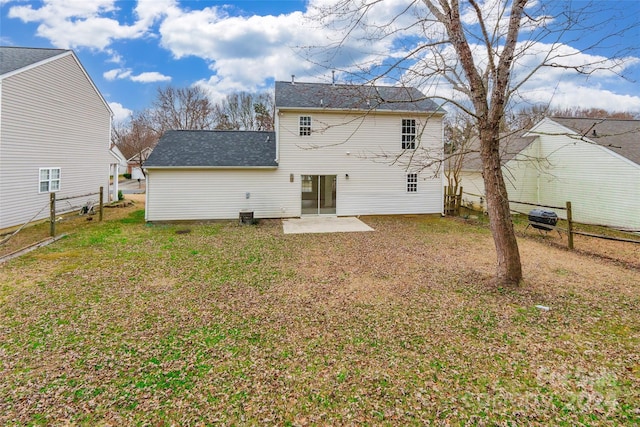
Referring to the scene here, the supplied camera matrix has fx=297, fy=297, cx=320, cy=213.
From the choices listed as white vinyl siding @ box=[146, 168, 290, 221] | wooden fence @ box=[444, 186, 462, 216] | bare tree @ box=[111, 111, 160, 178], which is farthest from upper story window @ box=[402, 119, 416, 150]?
bare tree @ box=[111, 111, 160, 178]

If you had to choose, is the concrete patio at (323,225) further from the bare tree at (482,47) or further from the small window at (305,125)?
the bare tree at (482,47)

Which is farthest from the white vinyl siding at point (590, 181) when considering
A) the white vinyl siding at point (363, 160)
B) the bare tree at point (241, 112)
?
the bare tree at point (241, 112)

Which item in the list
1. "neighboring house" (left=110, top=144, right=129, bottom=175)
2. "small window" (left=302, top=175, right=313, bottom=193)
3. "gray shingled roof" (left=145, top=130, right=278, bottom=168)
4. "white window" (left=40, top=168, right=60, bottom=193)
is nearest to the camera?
"white window" (left=40, top=168, right=60, bottom=193)

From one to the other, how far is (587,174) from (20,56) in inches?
915

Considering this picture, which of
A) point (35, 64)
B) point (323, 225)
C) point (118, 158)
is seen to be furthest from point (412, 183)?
point (118, 158)

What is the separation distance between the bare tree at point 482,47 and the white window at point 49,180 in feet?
41.0

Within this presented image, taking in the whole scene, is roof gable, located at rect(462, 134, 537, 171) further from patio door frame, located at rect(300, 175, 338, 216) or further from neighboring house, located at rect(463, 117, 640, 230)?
patio door frame, located at rect(300, 175, 338, 216)

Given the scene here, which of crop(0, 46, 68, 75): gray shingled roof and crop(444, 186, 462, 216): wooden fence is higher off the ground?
crop(0, 46, 68, 75): gray shingled roof

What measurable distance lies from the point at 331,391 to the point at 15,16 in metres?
18.5

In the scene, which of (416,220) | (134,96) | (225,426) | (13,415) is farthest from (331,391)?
(134,96)

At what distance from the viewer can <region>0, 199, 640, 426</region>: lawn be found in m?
2.78

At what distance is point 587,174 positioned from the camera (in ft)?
42.3

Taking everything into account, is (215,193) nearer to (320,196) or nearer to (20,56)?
(320,196)

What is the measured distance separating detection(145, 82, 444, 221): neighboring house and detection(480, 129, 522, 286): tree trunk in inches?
280
